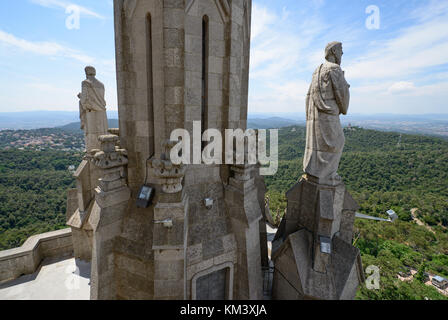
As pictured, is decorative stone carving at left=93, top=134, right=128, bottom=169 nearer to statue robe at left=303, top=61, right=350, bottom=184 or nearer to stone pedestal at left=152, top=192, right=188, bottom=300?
stone pedestal at left=152, top=192, right=188, bottom=300

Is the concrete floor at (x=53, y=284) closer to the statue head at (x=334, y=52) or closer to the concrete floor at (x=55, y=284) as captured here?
the concrete floor at (x=55, y=284)

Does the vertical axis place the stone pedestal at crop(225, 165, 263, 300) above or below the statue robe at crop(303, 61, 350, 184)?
below

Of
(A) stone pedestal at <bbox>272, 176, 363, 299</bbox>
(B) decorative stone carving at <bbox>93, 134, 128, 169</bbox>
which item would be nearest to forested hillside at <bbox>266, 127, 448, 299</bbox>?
(A) stone pedestal at <bbox>272, 176, 363, 299</bbox>

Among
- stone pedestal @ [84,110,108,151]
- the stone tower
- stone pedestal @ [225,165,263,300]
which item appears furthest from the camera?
stone pedestal @ [84,110,108,151]

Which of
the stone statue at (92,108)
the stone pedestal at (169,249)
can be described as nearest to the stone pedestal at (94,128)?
the stone statue at (92,108)

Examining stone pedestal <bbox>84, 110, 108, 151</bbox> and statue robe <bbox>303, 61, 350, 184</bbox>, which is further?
stone pedestal <bbox>84, 110, 108, 151</bbox>
